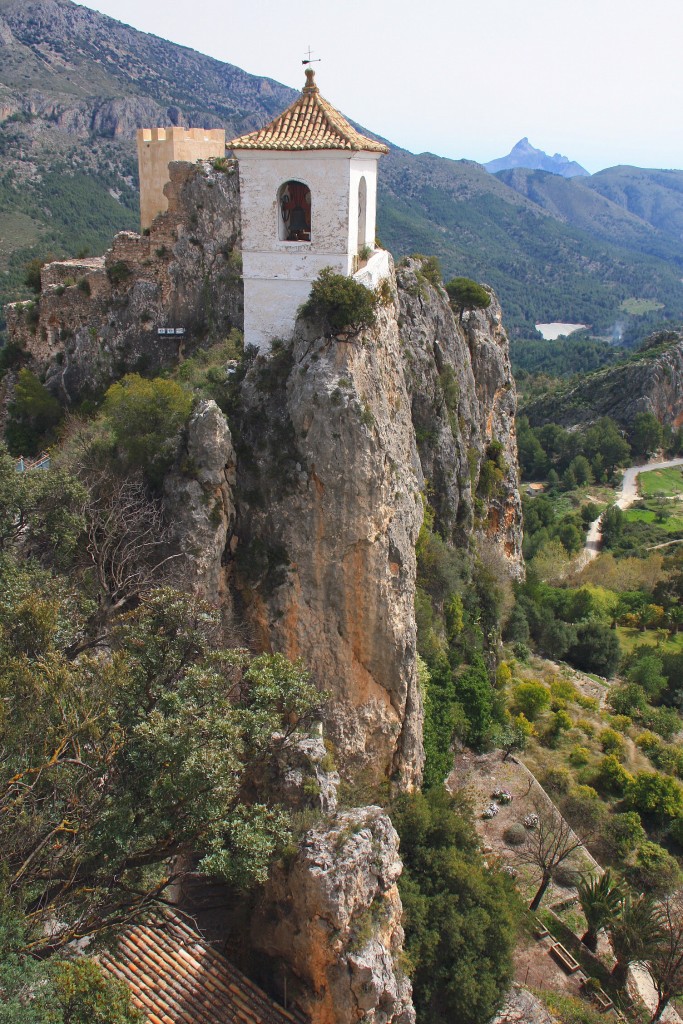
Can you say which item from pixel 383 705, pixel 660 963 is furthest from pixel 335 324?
pixel 660 963

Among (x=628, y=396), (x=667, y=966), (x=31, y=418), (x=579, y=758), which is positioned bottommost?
(x=579, y=758)

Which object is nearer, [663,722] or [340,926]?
[340,926]

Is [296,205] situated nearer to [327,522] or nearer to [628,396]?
[327,522]

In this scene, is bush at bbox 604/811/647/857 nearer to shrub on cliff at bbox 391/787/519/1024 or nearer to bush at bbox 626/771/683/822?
bush at bbox 626/771/683/822

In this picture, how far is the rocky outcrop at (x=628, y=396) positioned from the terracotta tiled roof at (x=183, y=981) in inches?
4028

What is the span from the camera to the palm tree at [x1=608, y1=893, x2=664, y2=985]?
72.5 ft

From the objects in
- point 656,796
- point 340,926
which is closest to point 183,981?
point 340,926

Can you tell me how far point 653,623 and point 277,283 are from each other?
136ft

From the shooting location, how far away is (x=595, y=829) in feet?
93.8

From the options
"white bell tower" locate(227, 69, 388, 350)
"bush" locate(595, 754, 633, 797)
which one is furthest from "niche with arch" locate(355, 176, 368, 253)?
"bush" locate(595, 754, 633, 797)

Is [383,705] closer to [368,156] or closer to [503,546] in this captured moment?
[368,156]

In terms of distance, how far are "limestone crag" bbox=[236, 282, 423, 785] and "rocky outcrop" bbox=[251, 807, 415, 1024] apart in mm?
4908

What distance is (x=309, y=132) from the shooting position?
1945 centimetres

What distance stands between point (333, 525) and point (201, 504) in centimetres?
327
